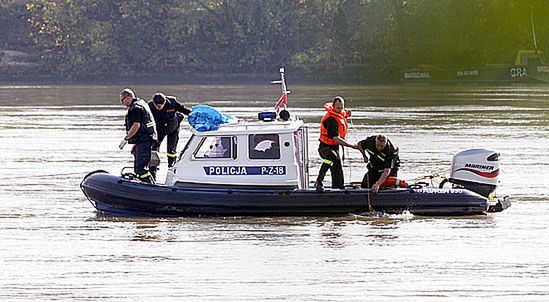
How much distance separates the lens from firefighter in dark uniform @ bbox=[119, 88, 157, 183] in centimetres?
1919

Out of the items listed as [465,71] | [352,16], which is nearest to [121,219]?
[465,71]

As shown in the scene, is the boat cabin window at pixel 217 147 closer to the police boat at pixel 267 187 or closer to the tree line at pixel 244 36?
the police boat at pixel 267 187

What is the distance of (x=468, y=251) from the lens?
16344mm

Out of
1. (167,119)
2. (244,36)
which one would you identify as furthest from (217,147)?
(244,36)

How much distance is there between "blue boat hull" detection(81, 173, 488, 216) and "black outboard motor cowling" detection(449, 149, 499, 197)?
16 cm

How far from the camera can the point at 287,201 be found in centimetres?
1841

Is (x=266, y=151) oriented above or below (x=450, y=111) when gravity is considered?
above

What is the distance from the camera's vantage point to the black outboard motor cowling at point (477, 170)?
18.6 m

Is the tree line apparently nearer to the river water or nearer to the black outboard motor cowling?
the river water

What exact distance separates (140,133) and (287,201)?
2343mm

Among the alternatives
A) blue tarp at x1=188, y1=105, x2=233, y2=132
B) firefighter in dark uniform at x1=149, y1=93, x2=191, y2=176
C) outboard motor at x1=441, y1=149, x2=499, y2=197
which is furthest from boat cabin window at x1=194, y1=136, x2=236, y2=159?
outboard motor at x1=441, y1=149, x2=499, y2=197

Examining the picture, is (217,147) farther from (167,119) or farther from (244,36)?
(244,36)

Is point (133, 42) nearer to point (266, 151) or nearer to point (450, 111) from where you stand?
point (450, 111)

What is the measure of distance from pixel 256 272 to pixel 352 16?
78.2 meters
